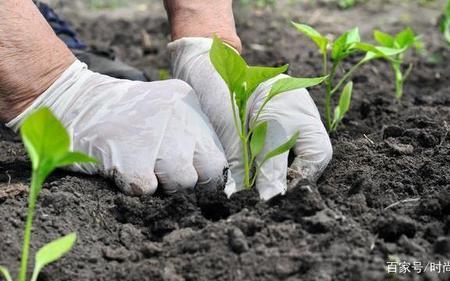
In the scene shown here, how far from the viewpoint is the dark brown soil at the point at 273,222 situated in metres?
1.45

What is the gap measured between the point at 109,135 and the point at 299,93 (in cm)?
55

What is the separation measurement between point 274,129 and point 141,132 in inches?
14.1

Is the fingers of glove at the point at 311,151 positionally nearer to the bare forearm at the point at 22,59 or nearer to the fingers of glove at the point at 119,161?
the fingers of glove at the point at 119,161

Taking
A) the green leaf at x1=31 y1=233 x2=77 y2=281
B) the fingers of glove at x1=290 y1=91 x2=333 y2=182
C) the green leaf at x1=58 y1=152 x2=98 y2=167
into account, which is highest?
the green leaf at x1=58 y1=152 x2=98 y2=167

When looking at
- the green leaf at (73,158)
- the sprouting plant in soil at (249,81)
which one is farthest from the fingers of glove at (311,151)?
the green leaf at (73,158)

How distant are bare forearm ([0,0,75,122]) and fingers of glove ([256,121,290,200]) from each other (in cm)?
68

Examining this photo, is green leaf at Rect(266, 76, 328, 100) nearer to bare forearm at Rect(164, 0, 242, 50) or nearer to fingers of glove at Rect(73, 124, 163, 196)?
fingers of glove at Rect(73, 124, 163, 196)

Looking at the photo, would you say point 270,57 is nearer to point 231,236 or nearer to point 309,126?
point 309,126

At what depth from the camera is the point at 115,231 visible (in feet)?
5.58

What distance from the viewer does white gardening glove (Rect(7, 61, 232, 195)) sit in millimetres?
1855

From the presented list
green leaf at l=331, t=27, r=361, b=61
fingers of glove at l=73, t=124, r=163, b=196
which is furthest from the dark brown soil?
green leaf at l=331, t=27, r=361, b=61

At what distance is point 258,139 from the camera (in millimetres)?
1809

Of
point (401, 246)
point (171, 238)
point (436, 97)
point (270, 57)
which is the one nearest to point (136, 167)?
point (171, 238)

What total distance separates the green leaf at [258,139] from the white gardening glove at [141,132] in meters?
0.13
